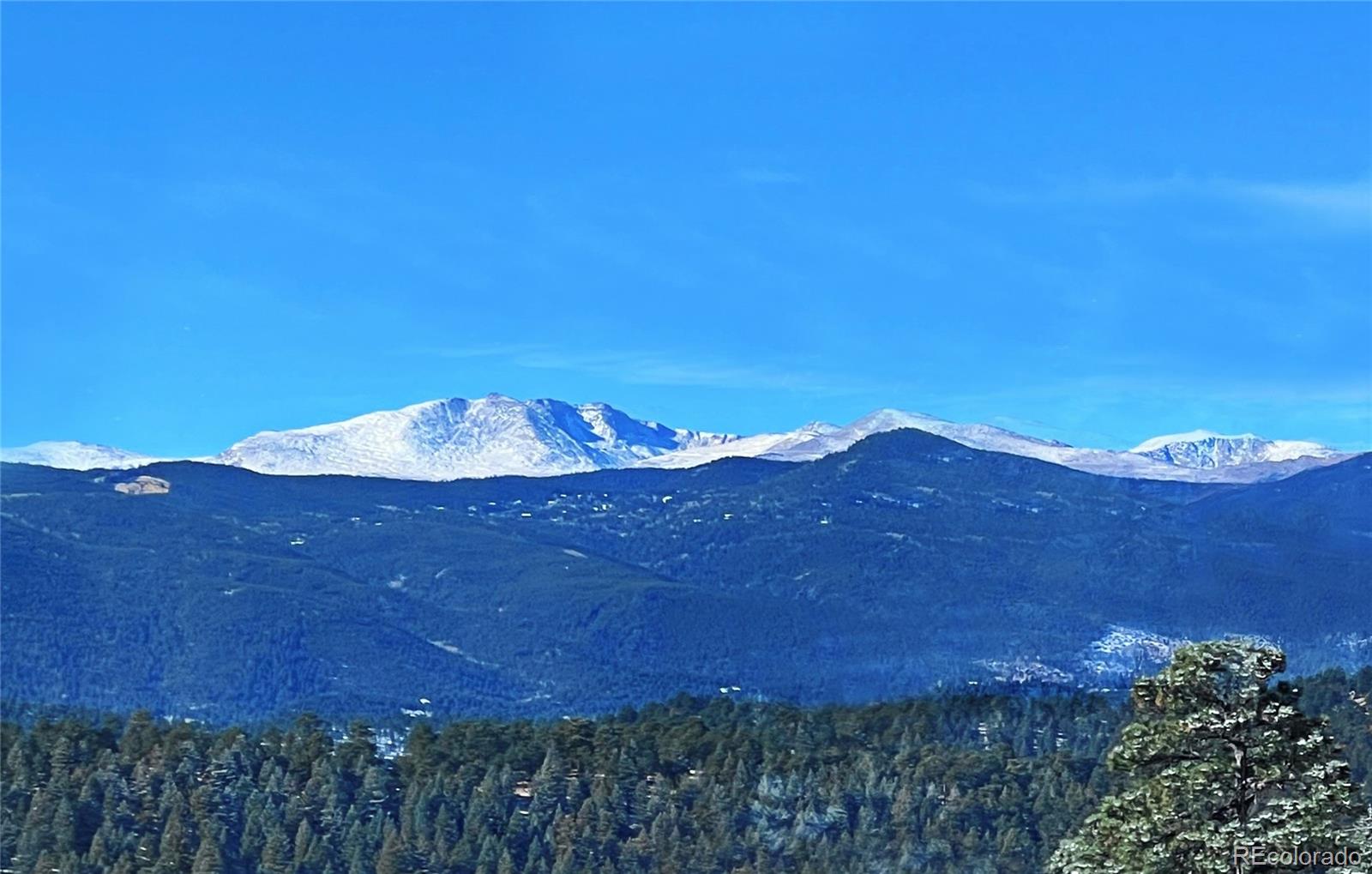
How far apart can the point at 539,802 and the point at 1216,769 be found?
91.4m

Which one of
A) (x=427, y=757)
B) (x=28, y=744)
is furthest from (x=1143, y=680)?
(x=28, y=744)

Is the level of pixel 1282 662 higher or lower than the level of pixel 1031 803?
higher

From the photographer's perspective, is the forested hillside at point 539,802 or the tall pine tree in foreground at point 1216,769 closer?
the tall pine tree in foreground at point 1216,769

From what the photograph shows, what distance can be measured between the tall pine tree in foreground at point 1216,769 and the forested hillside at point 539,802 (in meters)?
79.2

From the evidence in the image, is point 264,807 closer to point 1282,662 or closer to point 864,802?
point 864,802

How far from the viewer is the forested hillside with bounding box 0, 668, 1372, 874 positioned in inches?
4419

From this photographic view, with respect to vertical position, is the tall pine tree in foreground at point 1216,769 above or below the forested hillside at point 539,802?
above

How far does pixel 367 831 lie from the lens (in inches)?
4584

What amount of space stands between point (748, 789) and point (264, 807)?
27.7 m

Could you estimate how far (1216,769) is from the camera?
102 feet

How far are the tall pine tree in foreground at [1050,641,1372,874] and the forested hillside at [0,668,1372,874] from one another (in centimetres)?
7922

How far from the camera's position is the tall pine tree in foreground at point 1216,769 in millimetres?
30562

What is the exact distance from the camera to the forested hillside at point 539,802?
368 feet

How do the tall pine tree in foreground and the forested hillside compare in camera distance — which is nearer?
the tall pine tree in foreground
